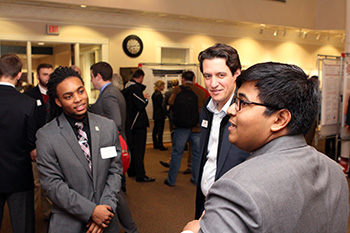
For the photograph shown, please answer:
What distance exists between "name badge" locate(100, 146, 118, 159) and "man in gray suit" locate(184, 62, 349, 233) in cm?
122

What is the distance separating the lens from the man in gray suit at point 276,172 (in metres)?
0.84

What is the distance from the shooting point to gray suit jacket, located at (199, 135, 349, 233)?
2.74ft

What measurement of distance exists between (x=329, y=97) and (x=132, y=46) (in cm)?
513

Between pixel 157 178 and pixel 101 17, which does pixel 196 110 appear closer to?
pixel 157 178

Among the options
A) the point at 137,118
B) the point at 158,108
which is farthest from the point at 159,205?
the point at 158,108

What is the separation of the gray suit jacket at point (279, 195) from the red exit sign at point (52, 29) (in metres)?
7.73

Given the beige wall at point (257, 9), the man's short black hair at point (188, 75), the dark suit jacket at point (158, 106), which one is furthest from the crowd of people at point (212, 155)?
the beige wall at point (257, 9)

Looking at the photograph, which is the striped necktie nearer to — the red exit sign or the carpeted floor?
the carpeted floor

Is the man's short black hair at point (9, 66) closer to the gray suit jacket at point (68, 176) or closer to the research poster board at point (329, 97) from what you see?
the gray suit jacket at point (68, 176)

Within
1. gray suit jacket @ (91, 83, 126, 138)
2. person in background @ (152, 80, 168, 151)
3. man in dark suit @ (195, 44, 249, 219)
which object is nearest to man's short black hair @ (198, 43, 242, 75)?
man in dark suit @ (195, 44, 249, 219)

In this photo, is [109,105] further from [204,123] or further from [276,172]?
[276,172]

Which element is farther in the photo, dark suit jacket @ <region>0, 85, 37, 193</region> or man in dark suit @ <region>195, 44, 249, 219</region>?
dark suit jacket @ <region>0, 85, 37, 193</region>

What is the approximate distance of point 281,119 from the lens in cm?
104

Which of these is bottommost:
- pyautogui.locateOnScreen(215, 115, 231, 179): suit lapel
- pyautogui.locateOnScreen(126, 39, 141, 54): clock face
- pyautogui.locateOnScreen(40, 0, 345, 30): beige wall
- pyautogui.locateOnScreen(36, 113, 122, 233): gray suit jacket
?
pyautogui.locateOnScreen(36, 113, 122, 233): gray suit jacket
